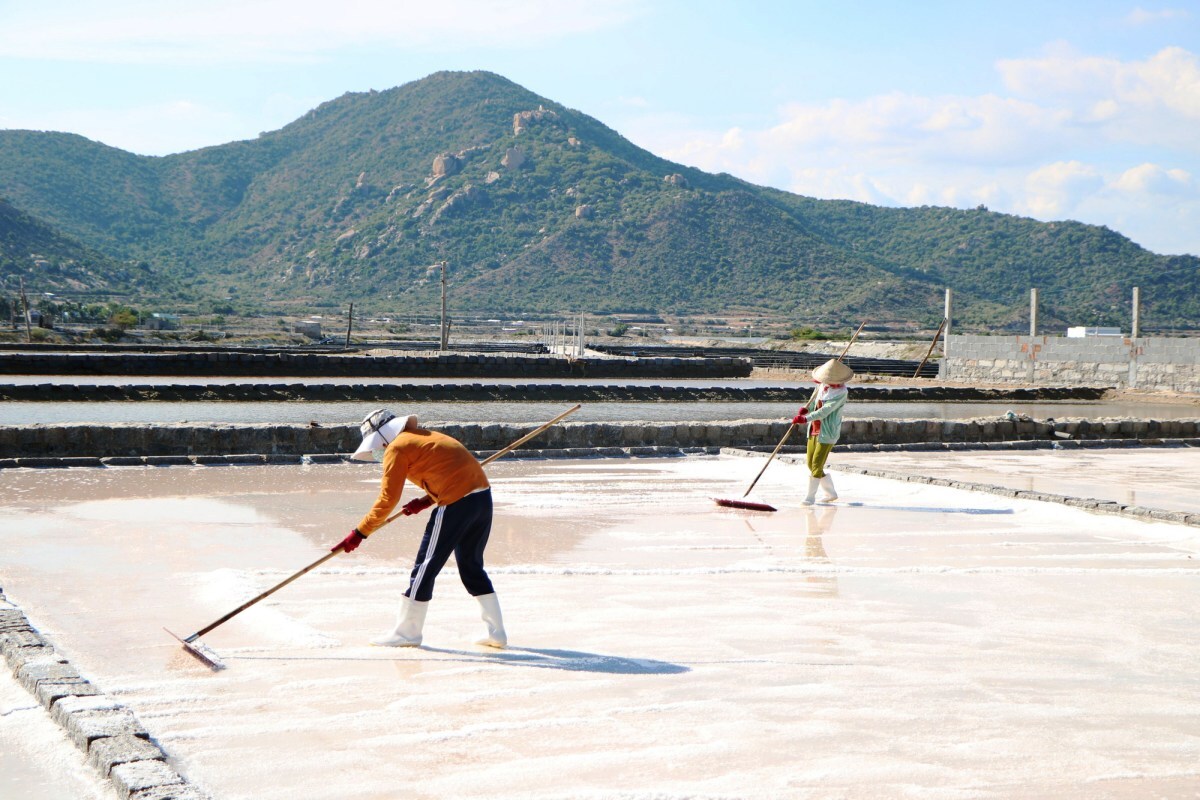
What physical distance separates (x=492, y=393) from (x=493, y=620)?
2293 centimetres

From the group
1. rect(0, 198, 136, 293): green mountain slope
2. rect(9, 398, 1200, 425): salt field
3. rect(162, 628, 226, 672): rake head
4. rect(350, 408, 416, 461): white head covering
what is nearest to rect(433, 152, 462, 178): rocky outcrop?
rect(0, 198, 136, 293): green mountain slope

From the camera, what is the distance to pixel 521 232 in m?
112

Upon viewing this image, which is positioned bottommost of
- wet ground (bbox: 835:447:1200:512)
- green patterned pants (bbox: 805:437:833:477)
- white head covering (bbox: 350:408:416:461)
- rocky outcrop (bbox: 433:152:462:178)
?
wet ground (bbox: 835:447:1200:512)

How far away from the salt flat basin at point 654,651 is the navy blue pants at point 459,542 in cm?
32

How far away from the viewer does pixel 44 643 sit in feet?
18.9

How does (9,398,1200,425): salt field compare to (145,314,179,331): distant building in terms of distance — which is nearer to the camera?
(9,398,1200,425): salt field

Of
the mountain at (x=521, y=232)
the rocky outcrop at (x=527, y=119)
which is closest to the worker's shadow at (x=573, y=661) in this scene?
the mountain at (x=521, y=232)

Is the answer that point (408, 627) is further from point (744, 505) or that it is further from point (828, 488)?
point (828, 488)

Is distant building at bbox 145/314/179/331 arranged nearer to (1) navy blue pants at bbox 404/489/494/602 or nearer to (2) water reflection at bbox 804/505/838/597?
(2) water reflection at bbox 804/505/838/597

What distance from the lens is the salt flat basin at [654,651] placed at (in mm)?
4488

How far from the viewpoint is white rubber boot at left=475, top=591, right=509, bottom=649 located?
19.6ft

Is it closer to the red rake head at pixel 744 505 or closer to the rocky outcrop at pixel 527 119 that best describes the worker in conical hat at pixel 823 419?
the red rake head at pixel 744 505

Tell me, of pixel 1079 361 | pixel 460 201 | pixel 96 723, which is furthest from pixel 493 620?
pixel 460 201

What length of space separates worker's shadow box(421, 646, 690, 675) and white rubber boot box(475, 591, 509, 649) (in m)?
0.05
